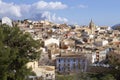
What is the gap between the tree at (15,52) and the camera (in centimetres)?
1897

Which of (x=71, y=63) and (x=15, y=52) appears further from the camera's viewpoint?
(x=71, y=63)

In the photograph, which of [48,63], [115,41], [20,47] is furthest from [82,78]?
[115,41]

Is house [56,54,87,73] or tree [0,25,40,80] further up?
tree [0,25,40,80]

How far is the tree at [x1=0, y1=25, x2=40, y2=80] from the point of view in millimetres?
18969

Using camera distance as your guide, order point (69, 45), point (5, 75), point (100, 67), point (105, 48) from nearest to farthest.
Result: point (5, 75), point (100, 67), point (105, 48), point (69, 45)

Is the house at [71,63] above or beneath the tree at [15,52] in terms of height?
beneath

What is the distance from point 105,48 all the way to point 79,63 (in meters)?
9.51

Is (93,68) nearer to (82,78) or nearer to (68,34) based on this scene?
(82,78)

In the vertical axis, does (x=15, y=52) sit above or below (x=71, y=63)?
above

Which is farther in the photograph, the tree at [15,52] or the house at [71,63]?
the house at [71,63]

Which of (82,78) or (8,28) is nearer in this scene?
(8,28)

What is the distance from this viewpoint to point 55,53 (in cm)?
5188

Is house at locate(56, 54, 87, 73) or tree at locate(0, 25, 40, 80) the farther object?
house at locate(56, 54, 87, 73)

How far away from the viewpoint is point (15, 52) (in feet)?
64.4
